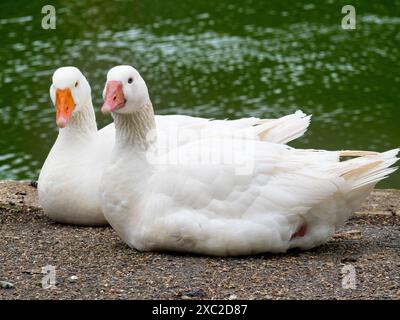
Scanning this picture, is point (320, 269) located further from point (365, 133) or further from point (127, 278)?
point (365, 133)

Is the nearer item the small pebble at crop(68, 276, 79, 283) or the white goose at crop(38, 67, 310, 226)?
the small pebble at crop(68, 276, 79, 283)

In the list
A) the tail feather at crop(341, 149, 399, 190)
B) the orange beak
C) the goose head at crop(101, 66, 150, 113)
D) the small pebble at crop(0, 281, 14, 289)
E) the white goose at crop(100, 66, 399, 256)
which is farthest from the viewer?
the orange beak

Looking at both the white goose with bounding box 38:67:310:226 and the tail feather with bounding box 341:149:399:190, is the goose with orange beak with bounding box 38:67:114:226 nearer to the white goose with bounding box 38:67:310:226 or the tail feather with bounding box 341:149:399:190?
the white goose with bounding box 38:67:310:226

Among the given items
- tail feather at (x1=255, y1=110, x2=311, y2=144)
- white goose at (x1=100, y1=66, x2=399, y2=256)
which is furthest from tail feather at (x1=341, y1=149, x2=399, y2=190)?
tail feather at (x1=255, y1=110, x2=311, y2=144)

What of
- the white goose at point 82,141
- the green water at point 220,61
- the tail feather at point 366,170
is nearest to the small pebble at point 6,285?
the white goose at point 82,141

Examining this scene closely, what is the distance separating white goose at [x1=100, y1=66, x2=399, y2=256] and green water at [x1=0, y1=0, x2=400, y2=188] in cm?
507

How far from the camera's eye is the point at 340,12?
2019cm

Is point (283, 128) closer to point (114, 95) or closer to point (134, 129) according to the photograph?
point (134, 129)

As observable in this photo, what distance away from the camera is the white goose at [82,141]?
27.1 feet

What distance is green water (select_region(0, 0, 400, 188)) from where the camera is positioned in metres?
14.4

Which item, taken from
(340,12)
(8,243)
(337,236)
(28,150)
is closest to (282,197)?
(337,236)
